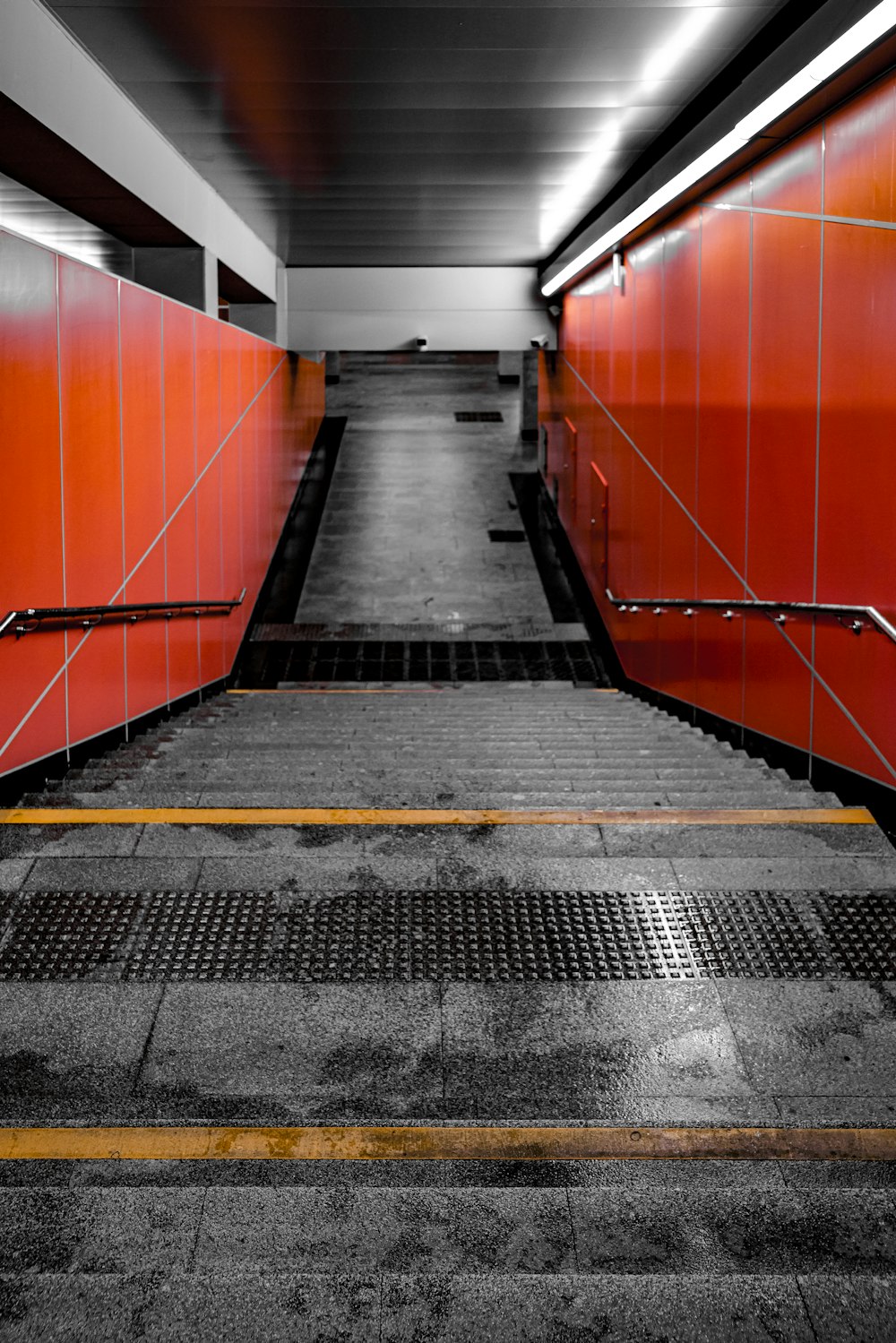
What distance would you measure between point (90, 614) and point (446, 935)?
291 cm

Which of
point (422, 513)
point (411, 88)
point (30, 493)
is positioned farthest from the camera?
point (422, 513)

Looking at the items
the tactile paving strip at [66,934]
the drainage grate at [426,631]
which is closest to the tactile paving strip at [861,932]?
the tactile paving strip at [66,934]

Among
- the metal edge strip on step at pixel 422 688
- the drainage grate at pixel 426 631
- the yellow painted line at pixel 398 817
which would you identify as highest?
the drainage grate at pixel 426 631

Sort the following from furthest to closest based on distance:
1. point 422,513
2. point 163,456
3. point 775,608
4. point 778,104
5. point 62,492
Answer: point 422,513
point 163,456
point 775,608
point 62,492
point 778,104

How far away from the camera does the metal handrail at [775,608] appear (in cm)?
418

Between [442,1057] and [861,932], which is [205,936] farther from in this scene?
[861,932]

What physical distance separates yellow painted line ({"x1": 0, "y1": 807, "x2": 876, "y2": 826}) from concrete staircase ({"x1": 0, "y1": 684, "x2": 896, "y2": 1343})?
8 cm

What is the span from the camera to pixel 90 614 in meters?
5.30

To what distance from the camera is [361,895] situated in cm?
340

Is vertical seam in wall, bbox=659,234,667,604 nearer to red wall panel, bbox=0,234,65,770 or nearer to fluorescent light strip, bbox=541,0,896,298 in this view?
fluorescent light strip, bbox=541,0,896,298

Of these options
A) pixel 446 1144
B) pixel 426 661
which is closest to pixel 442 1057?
pixel 446 1144

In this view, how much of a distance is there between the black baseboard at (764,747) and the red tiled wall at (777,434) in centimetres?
7

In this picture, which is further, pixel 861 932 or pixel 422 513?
pixel 422 513

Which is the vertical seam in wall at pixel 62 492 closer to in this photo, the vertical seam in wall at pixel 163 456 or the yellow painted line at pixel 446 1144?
the vertical seam in wall at pixel 163 456
